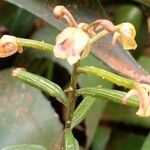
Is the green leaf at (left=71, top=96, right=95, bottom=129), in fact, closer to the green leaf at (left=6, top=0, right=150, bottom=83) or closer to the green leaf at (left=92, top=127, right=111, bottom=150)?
the green leaf at (left=6, top=0, right=150, bottom=83)

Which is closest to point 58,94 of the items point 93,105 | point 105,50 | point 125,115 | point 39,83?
point 39,83

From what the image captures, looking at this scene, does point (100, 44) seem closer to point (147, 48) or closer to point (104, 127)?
point (104, 127)

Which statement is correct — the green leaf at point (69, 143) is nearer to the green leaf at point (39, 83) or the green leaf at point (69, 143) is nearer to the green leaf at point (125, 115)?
the green leaf at point (39, 83)

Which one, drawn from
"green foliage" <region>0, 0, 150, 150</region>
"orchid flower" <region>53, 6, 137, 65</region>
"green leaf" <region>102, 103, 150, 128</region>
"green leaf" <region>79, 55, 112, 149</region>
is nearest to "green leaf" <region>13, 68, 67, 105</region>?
"green foliage" <region>0, 0, 150, 150</region>

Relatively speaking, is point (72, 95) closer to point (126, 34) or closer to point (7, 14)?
point (126, 34)

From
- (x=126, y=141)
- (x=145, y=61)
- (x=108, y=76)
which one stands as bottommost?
(x=126, y=141)
